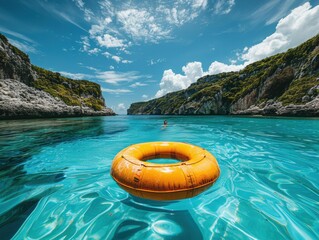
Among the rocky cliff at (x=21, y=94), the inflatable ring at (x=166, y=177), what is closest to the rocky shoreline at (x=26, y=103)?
the rocky cliff at (x=21, y=94)

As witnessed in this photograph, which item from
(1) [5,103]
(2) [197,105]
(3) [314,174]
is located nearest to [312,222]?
(3) [314,174]

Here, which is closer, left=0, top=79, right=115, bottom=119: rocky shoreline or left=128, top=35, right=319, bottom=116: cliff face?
left=0, top=79, right=115, bottom=119: rocky shoreline

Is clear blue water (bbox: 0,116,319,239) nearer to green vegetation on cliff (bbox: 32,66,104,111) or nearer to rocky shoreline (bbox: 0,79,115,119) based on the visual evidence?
rocky shoreline (bbox: 0,79,115,119)

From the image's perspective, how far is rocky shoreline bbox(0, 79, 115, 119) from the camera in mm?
31886

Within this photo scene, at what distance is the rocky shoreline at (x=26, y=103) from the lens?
105 feet

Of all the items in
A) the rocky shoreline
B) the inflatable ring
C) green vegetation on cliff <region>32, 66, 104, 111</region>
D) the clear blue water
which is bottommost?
the clear blue water

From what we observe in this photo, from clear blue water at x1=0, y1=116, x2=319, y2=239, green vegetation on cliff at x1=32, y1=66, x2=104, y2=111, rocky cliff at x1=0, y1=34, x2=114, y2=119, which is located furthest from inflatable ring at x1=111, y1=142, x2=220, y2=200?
green vegetation on cliff at x1=32, y1=66, x2=104, y2=111

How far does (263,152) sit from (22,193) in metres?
10.9

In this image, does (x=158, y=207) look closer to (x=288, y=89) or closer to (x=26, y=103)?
(x=26, y=103)

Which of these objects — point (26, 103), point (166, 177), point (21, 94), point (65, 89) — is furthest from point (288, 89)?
point (65, 89)

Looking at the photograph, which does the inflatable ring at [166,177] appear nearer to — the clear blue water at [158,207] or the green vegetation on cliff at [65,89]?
the clear blue water at [158,207]

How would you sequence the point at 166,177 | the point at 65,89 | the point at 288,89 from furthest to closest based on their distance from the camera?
1. the point at 65,89
2. the point at 288,89
3. the point at 166,177

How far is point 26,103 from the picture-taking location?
118 feet

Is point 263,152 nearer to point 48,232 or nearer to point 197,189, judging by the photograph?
point 197,189
